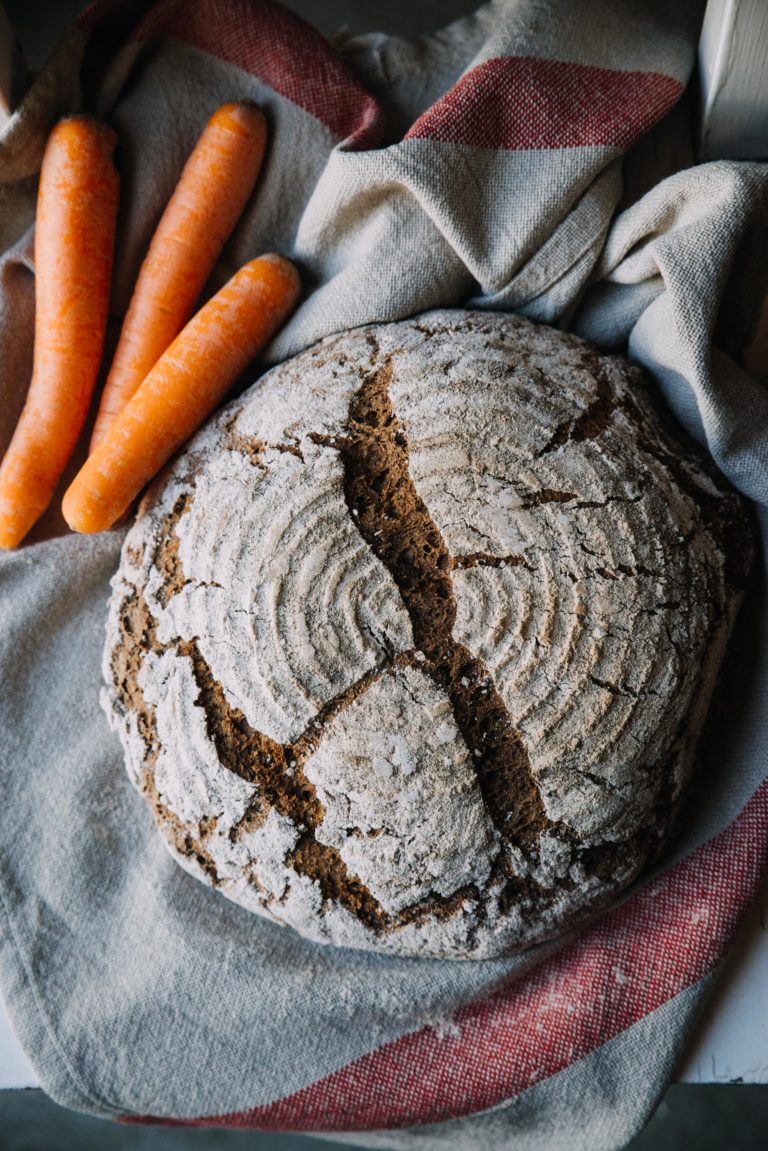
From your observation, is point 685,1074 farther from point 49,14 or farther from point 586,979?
point 49,14

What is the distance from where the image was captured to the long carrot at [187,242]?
1.21m

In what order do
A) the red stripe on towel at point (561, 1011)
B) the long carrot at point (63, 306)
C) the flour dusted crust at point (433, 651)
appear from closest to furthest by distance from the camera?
the flour dusted crust at point (433, 651) → the red stripe on towel at point (561, 1011) → the long carrot at point (63, 306)

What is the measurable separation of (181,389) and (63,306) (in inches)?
8.9

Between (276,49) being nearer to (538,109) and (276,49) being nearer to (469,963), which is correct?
(538,109)

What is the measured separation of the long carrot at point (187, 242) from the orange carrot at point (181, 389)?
7 centimetres

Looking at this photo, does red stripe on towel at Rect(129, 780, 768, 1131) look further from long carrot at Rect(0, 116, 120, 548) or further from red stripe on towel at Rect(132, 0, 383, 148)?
red stripe on towel at Rect(132, 0, 383, 148)

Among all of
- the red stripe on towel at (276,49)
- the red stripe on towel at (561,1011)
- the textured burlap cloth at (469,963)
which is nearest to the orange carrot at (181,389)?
the textured burlap cloth at (469,963)

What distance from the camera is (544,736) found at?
95 cm

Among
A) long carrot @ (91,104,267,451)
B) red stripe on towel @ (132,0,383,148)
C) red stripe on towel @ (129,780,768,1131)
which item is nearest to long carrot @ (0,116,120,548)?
long carrot @ (91,104,267,451)

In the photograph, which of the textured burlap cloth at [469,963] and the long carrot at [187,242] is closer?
the textured burlap cloth at [469,963]

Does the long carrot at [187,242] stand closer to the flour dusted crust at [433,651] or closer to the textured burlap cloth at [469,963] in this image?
the textured burlap cloth at [469,963]

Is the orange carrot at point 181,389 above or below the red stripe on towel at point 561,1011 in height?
above

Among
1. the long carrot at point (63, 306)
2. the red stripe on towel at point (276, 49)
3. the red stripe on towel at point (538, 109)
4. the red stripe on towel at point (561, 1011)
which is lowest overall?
the red stripe on towel at point (561, 1011)

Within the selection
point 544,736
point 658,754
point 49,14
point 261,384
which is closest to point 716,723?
point 658,754
